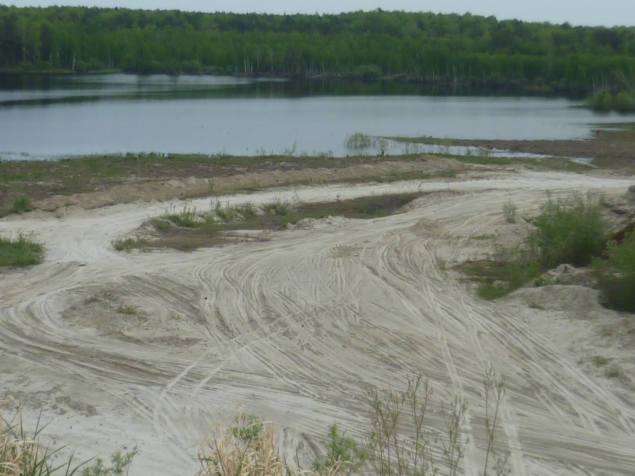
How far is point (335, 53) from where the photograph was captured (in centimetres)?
10394

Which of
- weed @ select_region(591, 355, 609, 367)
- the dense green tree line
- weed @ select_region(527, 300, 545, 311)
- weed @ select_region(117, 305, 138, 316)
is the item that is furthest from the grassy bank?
the dense green tree line

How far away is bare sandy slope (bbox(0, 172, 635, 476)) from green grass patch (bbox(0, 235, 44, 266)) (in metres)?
0.26

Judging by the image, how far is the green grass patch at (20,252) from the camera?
528 inches

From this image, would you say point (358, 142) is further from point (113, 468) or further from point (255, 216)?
point (113, 468)

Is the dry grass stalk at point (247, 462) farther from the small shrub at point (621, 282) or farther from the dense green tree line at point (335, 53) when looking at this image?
the dense green tree line at point (335, 53)

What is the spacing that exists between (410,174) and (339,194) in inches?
168

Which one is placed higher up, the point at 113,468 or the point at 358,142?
the point at 358,142

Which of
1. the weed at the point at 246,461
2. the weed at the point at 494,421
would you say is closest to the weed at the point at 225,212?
the weed at the point at 494,421

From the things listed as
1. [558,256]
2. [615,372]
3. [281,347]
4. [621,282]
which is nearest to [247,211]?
[558,256]

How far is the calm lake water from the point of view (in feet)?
115

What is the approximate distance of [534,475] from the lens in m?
6.91

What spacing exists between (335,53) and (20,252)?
93.5 m

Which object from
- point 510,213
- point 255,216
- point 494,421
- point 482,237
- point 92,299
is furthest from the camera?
point 255,216

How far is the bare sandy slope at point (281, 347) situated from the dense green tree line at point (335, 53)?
2386 inches
